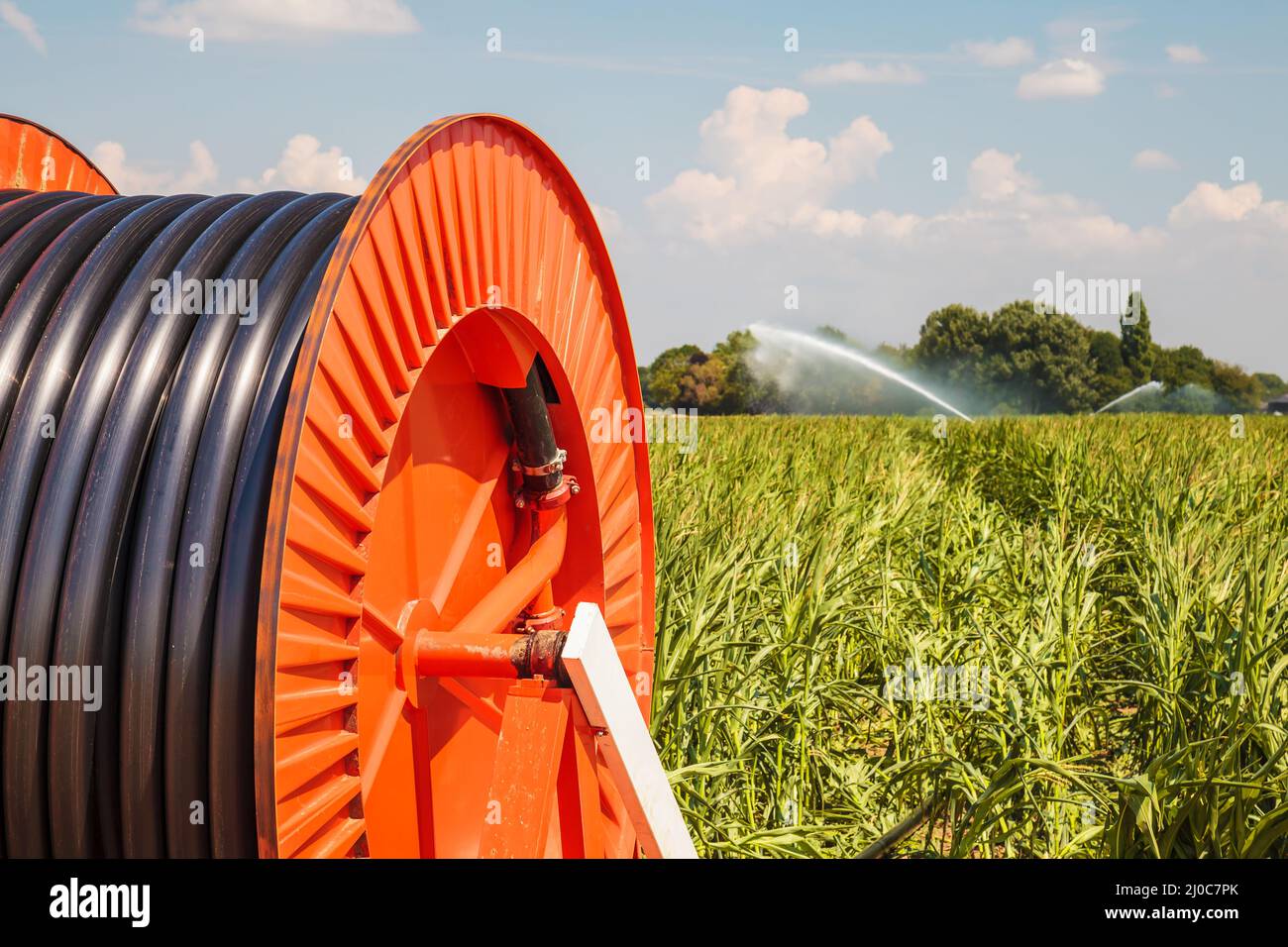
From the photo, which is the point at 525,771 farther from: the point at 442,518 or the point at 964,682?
the point at 964,682

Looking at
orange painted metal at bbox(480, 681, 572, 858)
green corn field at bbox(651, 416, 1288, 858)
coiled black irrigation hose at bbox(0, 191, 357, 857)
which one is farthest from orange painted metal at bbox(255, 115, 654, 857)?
green corn field at bbox(651, 416, 1288, 858)

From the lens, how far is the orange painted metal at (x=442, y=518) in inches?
57.6

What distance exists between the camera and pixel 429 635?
1.84 meters

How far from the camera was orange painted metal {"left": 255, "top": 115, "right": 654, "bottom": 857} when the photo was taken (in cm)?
146

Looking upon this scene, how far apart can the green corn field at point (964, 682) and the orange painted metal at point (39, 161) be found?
2.19 metres

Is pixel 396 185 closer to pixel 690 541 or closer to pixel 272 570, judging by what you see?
pixel 272 570

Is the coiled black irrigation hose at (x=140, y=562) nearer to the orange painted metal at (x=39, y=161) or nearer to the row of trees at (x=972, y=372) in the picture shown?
the orange painted metal at (x=39, y=161)

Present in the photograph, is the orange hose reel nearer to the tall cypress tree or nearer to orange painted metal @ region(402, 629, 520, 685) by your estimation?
orange painted metal @ region(402, 629, 520, 685)

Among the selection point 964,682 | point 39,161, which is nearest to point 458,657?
point 39,161

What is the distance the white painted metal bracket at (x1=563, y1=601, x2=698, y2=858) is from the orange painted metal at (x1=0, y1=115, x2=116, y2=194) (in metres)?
1.76

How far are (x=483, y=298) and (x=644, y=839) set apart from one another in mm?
1068

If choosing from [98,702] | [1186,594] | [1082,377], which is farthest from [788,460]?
[1082,377]

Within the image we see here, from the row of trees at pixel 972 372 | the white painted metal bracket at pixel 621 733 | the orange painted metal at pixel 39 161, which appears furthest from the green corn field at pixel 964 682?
the row of trees at pixel 972 372
